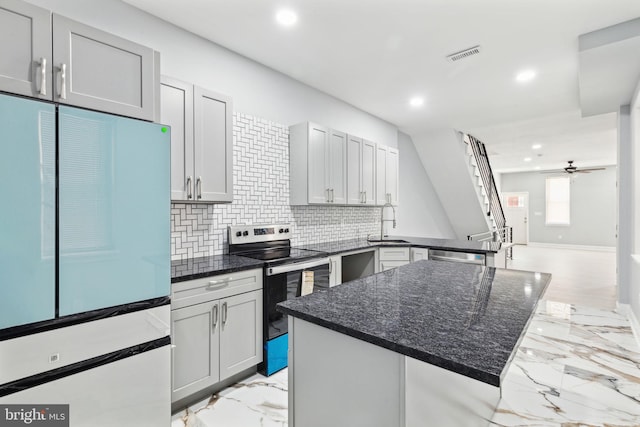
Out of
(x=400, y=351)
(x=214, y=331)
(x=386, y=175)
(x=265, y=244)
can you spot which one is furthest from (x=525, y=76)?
(x=214, y=331)

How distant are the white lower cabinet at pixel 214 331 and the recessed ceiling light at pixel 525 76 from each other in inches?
135

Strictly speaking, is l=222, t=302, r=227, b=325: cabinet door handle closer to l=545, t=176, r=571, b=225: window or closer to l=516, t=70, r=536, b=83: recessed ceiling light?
l=516, t=70, r=536, b=83: recessed ceiling light

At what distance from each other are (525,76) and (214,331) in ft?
13.0

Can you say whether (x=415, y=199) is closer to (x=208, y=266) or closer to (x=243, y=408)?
(x=208, y=266)

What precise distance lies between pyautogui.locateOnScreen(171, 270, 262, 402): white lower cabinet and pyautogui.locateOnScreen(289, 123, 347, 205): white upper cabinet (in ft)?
4.24

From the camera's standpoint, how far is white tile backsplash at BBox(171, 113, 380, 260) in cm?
262

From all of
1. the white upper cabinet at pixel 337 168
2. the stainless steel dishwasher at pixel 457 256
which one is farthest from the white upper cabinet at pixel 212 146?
the stainless steel dishwasher at pixel 457 256

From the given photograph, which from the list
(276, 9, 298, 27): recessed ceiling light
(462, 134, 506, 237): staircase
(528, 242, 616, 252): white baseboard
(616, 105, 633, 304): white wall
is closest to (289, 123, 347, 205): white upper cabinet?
(276, 9, 298, 27): recessed ceiling light

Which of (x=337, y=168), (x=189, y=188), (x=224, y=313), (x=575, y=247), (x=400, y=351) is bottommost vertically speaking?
(x=575, y=247)

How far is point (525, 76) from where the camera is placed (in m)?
3.45

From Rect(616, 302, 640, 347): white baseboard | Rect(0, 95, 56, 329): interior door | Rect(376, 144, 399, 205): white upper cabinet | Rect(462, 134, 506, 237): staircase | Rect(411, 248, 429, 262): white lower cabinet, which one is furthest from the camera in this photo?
Rect(462, 134, 506, 237): staircase

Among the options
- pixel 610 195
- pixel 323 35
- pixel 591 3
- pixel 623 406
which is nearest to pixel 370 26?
pixel 323 35

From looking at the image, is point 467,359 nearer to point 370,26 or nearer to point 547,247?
point 370,26

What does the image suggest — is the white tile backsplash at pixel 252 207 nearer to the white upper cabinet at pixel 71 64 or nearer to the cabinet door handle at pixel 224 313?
the cabinet door handle at pixel 224 313
